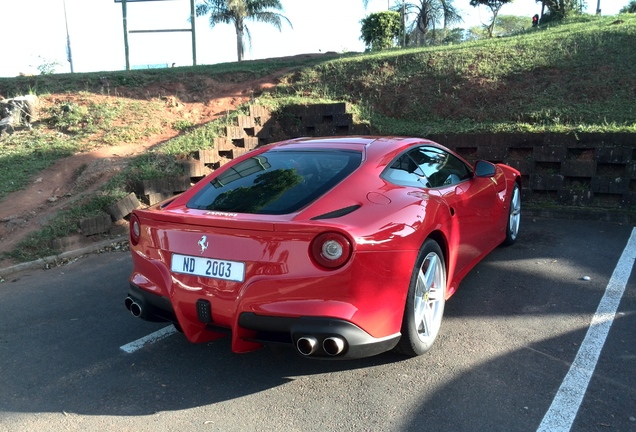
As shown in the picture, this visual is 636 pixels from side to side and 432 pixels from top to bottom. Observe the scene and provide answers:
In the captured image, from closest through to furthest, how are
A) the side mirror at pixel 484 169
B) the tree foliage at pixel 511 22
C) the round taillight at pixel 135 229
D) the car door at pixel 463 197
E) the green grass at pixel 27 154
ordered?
the round taillight at pixel 135 229 < the car door at pixel 463 197 < the side mirror at pixel 484 169 < the green grass at pixel 27 154 < the tree foliage at pixel 511 22

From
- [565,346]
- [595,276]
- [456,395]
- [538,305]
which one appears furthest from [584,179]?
[456,395]

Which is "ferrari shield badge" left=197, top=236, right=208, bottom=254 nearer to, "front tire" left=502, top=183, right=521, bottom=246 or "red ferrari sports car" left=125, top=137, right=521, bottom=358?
"red ferrari sports car" left=125, top=137, right=521, bottom=358

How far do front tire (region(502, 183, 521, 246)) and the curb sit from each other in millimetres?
4756

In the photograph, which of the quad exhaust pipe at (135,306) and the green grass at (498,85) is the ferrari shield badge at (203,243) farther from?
the green grass at (498,85)

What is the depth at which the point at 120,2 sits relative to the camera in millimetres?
16797

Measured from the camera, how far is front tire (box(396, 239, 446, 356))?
315 centimetres

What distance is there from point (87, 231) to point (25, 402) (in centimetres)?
374

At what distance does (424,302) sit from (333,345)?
3.07ft

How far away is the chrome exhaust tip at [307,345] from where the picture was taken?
108 inches

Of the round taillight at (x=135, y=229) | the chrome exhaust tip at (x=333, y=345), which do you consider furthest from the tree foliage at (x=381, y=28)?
the chrome exhaust tip at (x=333, y=345)

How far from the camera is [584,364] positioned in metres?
3.25

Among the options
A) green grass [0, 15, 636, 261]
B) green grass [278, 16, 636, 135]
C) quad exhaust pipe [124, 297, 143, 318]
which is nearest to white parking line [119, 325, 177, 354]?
quad exhaust pipe [124, 297, 143, 318]

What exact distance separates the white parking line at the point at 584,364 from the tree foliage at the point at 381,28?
68.6ft

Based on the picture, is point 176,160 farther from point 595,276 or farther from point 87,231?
point 595,276
